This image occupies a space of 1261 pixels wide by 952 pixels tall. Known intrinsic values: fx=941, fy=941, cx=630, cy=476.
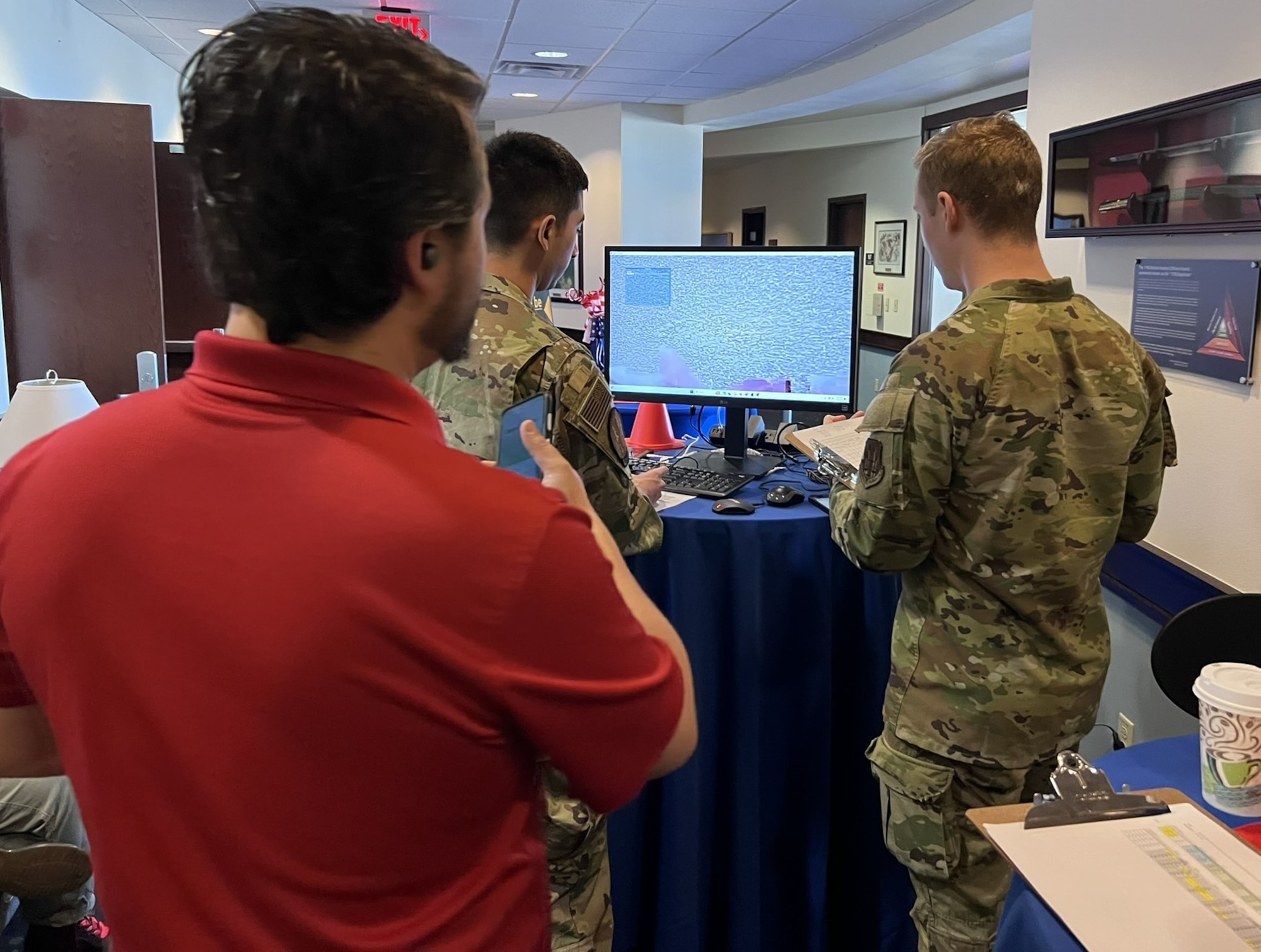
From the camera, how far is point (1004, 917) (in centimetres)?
100

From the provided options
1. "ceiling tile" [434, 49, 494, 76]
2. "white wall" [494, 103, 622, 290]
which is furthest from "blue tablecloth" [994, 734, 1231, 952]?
"white wall" [494, 103, 622, 290]

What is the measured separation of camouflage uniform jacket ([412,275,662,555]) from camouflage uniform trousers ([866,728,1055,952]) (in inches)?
24.9

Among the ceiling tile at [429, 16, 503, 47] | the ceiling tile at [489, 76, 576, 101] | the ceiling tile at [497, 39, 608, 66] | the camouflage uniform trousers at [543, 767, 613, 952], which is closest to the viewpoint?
the camouflage uniform trousers at [543, 767, 613, 952]

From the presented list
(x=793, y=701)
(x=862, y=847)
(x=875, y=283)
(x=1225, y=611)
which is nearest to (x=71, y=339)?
(x=793, y=701)

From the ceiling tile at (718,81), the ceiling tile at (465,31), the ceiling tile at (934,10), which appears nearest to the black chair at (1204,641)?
the ceiling tile at (934,10)

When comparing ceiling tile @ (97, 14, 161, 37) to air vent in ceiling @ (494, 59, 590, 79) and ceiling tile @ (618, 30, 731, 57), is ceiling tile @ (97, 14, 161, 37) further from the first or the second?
ceiling tile @ (618, 30, 731, 57)

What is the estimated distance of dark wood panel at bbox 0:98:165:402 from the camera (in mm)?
3240

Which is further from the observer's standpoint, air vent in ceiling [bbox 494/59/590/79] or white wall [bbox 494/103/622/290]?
white wall [bbox 494/103/622/290]

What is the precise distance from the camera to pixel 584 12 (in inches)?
180

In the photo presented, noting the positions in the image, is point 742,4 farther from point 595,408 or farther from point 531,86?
point 595,408

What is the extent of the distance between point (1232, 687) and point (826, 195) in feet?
26.0

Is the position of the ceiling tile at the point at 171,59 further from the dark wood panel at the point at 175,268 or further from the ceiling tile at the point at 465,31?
the dark wood panel at the point at 175,268

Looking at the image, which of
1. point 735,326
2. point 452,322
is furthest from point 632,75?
point 452,322

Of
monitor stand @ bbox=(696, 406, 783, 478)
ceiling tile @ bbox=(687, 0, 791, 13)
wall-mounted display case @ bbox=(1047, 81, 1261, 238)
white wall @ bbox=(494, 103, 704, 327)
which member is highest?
ceiling tile @ bbox=(687, 0, 791, 13)
